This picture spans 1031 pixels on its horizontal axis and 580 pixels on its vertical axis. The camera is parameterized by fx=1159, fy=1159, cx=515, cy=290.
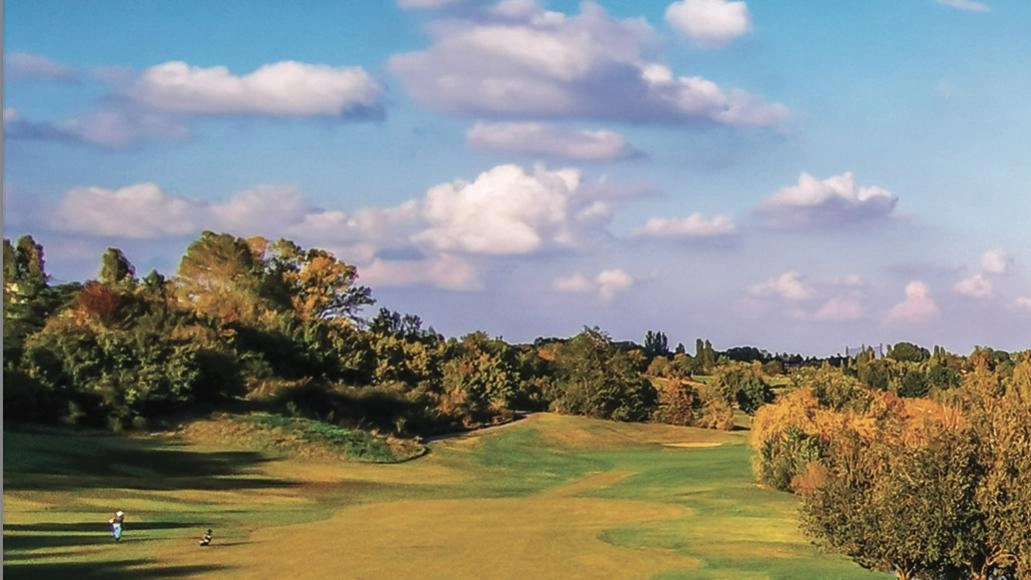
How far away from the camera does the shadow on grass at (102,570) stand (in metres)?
25.2

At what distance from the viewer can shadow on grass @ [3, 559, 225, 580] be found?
25.2 meters

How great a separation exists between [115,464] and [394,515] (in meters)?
15.1

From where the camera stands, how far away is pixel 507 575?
89.1ft

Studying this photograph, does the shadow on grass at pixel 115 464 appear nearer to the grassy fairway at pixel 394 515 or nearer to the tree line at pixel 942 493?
the grassy fairway at pixel 394 515

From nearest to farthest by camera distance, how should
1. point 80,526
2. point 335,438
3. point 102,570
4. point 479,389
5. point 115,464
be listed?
1. point 102,570
2. point 80,526
3. point 115,464
4. point 335,438
5. point 479,389

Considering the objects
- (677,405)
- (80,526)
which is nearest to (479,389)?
(677,405)

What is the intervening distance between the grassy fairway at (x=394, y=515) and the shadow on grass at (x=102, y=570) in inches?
3.1

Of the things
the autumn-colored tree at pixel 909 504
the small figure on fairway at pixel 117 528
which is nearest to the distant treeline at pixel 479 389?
the autumn-colored tree at pixel 909 504

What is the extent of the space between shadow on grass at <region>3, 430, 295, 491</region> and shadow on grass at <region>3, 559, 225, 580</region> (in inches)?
585

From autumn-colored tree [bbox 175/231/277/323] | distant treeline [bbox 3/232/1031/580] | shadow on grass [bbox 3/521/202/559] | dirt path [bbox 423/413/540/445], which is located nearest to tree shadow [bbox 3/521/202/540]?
shadow on grass [bbox 3/521/202/559]

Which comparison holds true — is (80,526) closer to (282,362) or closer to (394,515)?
(394,515)

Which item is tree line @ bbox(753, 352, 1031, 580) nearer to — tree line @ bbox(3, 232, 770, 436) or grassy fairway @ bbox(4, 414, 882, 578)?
grassy fairway @ bbox(4, 414, 882, 578)

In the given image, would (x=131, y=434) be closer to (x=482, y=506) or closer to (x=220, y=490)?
(x=220, y=490)

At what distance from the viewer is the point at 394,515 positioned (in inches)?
1563
